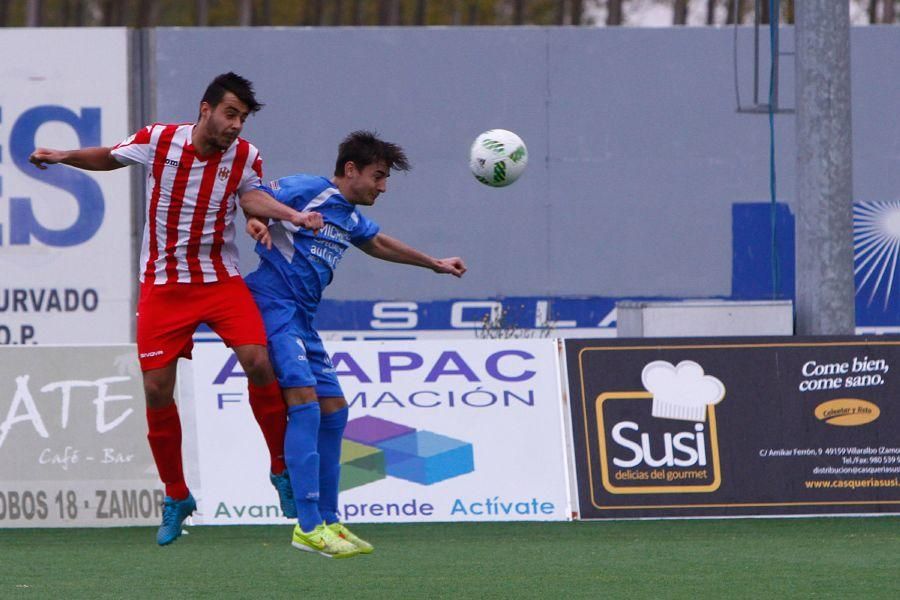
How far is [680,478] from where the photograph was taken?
985 cm

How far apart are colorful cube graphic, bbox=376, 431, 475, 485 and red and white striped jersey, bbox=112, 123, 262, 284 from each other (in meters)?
3.22

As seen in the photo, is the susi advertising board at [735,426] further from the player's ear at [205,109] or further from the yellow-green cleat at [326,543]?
the player's ear at [205,109]

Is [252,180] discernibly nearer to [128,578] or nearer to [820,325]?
[128,578]

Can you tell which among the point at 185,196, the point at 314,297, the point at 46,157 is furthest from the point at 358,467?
the point at 46,157

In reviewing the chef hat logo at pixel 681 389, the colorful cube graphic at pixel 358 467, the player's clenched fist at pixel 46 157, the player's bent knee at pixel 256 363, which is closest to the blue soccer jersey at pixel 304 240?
the player's bent knee at pixel 256 363

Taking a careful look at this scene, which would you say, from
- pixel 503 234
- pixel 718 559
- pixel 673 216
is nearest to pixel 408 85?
pixel 503 234

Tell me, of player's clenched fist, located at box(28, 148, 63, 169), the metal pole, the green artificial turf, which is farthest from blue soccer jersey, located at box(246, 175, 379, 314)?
the metal pole

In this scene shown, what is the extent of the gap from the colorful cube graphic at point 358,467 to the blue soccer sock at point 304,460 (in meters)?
2.91

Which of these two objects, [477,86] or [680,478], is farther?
[477,86]

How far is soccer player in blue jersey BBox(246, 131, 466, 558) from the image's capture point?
683cm

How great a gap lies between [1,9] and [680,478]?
3664cm

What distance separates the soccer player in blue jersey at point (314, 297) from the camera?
6.83 m

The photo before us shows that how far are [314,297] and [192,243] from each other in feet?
2.26

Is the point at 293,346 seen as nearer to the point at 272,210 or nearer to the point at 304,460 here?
the point at 304,460
